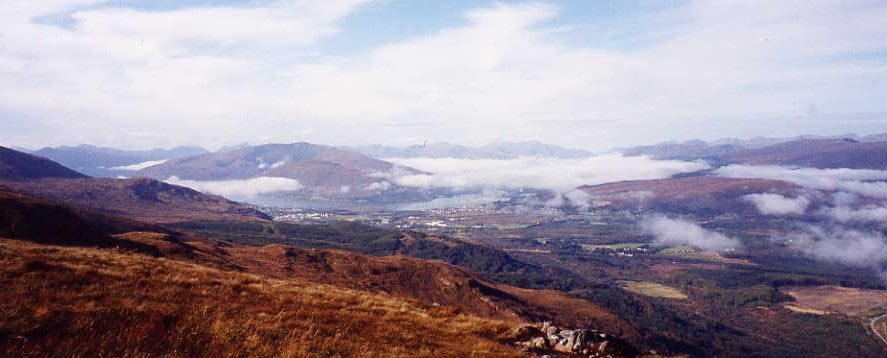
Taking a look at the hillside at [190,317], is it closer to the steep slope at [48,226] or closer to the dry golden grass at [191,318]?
the dry golden grass at [191,318]

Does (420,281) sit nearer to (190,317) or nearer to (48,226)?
(48,226)

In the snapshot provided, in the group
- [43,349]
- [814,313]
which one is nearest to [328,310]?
[43,349]

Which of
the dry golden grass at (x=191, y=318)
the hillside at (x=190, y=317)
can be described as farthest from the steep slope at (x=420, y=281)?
the dry golden grass at (x=191, y=318)

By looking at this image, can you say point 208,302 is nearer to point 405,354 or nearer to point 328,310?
point 328,310

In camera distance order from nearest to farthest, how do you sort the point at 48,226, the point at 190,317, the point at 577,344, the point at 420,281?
the point at 190,317 → the point at 577,344 → the point at 48,226 → the point at 420,281

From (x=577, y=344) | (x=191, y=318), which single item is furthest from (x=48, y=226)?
(x=577, y=344)
